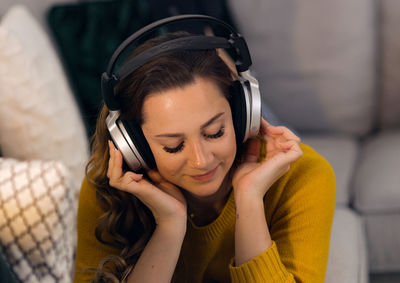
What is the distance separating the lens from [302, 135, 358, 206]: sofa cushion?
1.50 metres

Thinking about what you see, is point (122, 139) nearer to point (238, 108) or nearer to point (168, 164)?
point (168, 164)

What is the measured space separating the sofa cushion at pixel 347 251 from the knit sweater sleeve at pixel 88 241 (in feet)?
1.70

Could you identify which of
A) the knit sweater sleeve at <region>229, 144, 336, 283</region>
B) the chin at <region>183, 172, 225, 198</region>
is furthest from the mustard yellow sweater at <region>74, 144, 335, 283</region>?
the chin at <region>183, 172, 225, 198</region>

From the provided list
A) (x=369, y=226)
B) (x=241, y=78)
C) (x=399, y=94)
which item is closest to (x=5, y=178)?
(x=241, y=78)

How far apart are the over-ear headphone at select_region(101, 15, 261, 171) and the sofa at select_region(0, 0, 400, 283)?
0.68ft

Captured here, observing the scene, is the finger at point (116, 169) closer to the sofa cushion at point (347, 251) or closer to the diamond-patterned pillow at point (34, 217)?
the diamond-patterned pillow at point (34, 217)

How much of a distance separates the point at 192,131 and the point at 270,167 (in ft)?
0.61

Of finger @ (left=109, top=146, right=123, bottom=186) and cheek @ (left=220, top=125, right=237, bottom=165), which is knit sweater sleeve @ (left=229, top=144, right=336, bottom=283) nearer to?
cheek @ (left=220, top=125, right=237, bottom=165)

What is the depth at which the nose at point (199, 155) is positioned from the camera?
2.81 feet

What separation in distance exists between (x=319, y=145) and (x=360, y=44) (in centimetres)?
40

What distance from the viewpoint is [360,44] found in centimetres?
170

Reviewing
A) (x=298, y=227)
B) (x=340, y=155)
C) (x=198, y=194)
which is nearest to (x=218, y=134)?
(x=198, y=194)

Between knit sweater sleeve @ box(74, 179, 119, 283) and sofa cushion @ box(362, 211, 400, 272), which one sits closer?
knit sweater sleeve @ box(74, 179, 119, 283)

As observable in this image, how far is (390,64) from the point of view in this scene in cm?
172
